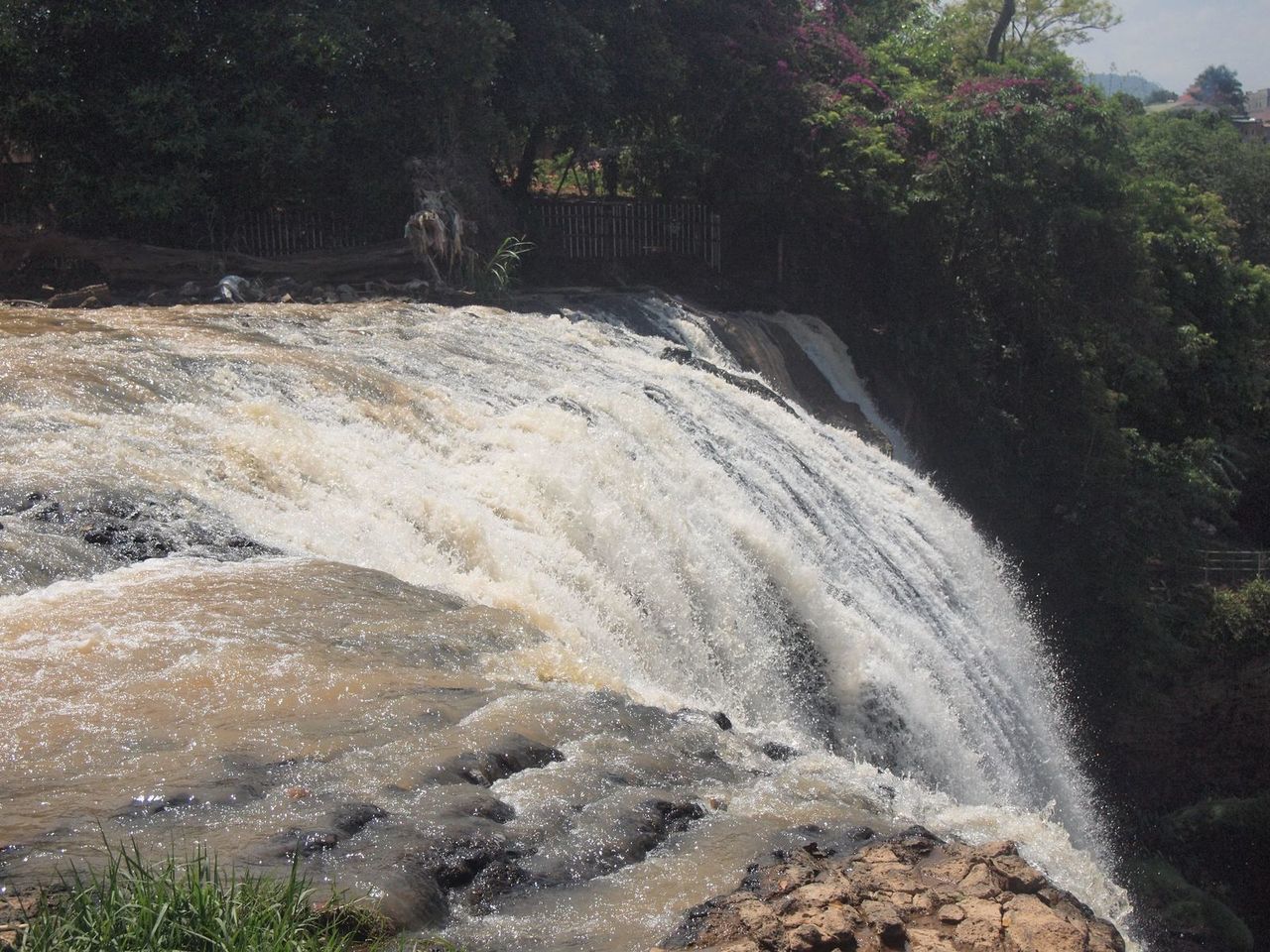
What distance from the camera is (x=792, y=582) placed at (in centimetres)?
826

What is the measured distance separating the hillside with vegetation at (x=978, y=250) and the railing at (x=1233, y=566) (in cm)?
22

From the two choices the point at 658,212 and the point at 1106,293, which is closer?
the point at 1106,293

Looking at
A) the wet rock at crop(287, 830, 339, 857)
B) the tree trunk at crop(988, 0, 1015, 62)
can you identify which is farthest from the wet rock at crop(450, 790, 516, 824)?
the tree trunk at crop(988, 0, 1015, 62)

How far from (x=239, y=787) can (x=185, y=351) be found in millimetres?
5403

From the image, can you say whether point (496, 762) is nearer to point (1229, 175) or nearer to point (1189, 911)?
point (1189, 911)

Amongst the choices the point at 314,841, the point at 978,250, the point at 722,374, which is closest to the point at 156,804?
the point at 314,841

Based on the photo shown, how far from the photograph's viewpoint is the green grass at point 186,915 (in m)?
2.99

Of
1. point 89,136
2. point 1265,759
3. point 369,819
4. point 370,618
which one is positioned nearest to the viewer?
point 369,819

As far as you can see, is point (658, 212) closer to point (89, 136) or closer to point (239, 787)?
point (89, 136)

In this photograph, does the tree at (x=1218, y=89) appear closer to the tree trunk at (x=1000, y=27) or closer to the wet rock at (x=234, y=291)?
the tree trunk at (x=1000, y=27)

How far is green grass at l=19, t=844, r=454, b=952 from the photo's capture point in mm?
2990

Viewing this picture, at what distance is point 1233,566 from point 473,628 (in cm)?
1616

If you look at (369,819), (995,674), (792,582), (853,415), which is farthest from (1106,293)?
(369,819)

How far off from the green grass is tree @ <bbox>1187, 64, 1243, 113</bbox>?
7193 centimetres
